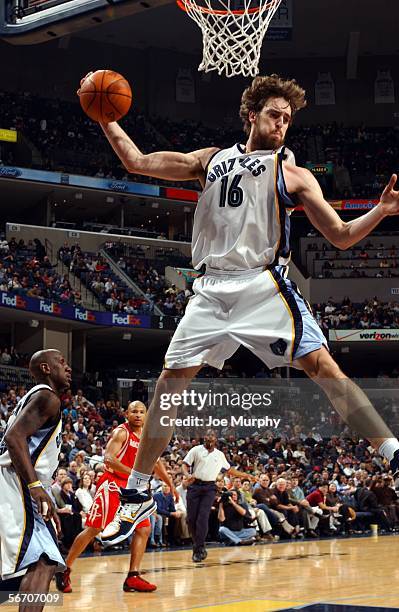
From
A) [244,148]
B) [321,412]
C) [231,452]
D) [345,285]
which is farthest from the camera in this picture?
[345,285]

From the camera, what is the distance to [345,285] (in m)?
30.2

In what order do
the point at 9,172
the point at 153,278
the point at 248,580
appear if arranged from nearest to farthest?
1. the point at 248,580
2. the point at 9,172
3. the point at 153,278

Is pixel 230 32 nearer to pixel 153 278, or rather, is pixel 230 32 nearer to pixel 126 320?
pixel 126 320

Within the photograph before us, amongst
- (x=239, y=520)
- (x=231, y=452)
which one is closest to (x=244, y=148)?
(x=239, y=520)

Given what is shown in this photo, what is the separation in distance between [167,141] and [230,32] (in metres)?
26.0

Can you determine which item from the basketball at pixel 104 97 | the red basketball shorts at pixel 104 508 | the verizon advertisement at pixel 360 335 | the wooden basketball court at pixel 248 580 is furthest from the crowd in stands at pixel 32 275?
the basketball at pixel 104 97

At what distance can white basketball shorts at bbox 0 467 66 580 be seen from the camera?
4.36 m

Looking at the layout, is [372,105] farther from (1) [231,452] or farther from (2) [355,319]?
(1) [231,452]

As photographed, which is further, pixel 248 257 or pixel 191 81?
pixel 191 81

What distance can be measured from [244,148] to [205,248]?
541 millimetres

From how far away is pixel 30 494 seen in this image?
4410mm

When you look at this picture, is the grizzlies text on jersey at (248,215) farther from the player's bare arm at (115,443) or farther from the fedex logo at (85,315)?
the fedex logo at (85,315)

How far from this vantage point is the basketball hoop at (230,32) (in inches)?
291

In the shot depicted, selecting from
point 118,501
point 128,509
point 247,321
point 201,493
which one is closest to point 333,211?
point 247,321
